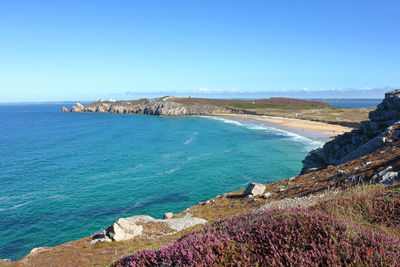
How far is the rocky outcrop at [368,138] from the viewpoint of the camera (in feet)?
86.1

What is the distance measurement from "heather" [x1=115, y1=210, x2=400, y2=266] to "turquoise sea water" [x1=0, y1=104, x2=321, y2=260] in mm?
25486

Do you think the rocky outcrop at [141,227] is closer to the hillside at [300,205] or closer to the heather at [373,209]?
the hillside at [300,205]

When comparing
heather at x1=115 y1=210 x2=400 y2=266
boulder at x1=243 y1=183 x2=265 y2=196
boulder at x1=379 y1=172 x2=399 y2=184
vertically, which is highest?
heather at x1=115 y1=210 x2=400 y2=266

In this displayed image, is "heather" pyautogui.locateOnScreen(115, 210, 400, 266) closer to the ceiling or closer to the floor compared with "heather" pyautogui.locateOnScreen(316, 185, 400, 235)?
closer to the ceiling

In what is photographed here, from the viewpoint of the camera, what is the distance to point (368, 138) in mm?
31328

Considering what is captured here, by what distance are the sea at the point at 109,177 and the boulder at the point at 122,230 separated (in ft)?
27.3

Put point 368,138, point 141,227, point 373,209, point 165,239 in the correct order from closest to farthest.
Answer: point 373,209, point 165,239, point 141,227, point 368,138

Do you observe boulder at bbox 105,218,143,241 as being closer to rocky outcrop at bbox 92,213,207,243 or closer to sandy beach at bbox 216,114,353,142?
rocky outcrop at bbox 92,213,207,243

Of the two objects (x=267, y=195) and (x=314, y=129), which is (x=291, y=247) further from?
(x=314, y=129)

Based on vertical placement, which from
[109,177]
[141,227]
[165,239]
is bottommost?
[109,177]

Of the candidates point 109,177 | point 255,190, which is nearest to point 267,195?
point 255,190

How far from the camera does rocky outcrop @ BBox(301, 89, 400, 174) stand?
2626cm

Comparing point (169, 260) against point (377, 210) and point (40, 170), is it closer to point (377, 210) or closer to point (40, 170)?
point (377, 210)

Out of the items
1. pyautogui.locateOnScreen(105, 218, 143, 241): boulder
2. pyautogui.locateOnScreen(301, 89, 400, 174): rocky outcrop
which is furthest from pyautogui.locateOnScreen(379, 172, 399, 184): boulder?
pyautogui.locateOnScreen(105, 218, 143, 241): boulder
